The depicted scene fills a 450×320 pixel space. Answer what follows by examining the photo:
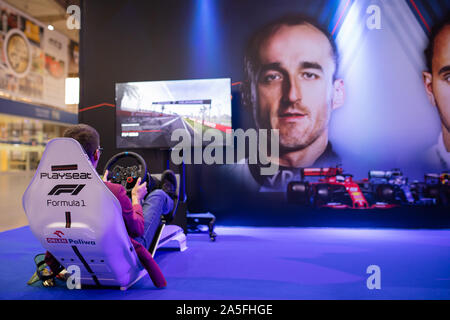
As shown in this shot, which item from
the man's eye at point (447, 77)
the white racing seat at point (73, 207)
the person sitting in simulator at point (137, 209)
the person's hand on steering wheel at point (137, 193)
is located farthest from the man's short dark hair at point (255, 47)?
the white racing seat at point (73, 207)

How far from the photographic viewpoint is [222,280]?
2061 millimetres

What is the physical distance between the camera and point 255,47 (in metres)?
4.11

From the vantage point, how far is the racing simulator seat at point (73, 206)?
1571 millimetres

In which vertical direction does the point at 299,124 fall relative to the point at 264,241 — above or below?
above

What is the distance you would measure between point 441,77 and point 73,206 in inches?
169

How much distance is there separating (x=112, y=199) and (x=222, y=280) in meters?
0.95

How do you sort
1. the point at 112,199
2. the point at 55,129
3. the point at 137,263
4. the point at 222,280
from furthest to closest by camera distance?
the point at 55,129, the point at 222,280, the point at 137,263, the point at 112,199

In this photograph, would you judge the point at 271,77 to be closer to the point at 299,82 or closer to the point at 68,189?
the point at 299,82

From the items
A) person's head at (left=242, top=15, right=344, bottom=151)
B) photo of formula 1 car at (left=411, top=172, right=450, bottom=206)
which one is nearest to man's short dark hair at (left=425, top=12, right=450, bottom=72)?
person's head at (left=242, top=15, right=344, bottom=151)

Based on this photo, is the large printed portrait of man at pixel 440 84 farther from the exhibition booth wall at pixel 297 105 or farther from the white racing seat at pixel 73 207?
the white racing seat at pixel 73 207

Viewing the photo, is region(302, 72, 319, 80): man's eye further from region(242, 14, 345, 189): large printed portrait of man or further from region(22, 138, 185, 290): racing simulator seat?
region(22, 138, 185, 290): racing simulator seat

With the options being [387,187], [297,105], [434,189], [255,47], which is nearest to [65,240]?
[297,105]

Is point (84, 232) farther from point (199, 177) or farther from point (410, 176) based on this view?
point (410, 176)

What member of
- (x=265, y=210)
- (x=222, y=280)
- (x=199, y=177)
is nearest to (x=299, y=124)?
(x=265, y=210)
